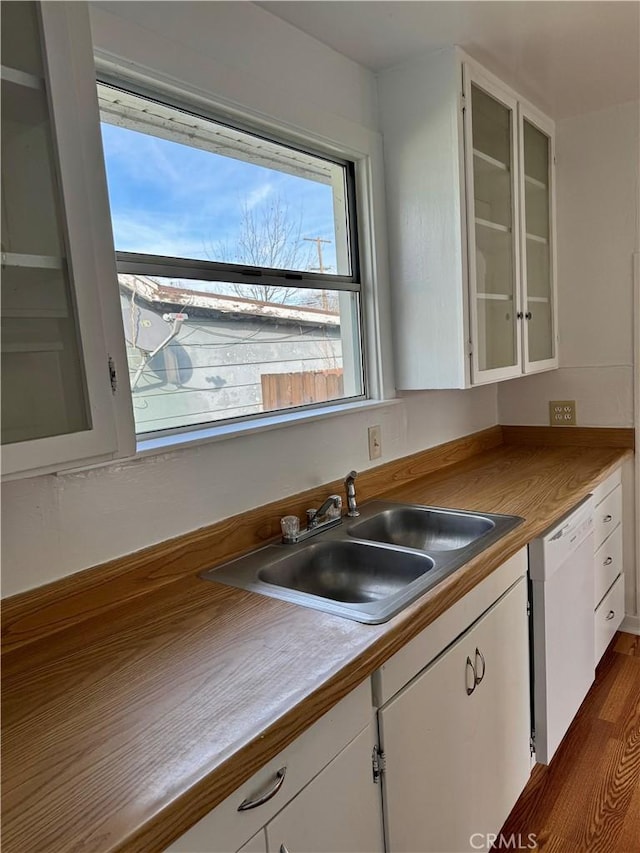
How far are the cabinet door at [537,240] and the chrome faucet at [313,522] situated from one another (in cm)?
118

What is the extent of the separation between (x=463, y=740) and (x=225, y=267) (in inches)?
52.8

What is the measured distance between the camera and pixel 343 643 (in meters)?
A: 1.05

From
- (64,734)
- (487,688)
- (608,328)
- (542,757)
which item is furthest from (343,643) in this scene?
(608,328)

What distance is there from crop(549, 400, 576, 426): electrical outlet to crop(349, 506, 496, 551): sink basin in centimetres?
128

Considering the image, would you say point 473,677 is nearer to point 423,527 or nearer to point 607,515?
point 423,527

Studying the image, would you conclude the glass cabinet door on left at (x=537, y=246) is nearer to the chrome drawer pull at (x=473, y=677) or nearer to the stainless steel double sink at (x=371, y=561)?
the stainless steel double sink at (x=371, y=561)

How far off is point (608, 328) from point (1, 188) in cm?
253

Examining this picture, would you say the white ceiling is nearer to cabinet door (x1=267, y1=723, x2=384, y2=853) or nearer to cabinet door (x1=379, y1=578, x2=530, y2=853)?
cabinet door (x1=379, y1=578, x2=530, y2=853)

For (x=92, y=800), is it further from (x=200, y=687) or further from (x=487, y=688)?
(x=487, y=688)

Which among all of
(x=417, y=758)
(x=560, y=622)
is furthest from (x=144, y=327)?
(x=560, y=622)

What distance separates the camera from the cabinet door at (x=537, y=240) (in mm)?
2396

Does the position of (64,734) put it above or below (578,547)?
above

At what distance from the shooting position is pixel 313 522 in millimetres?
1671

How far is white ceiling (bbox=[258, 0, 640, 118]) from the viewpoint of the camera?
1.63m
